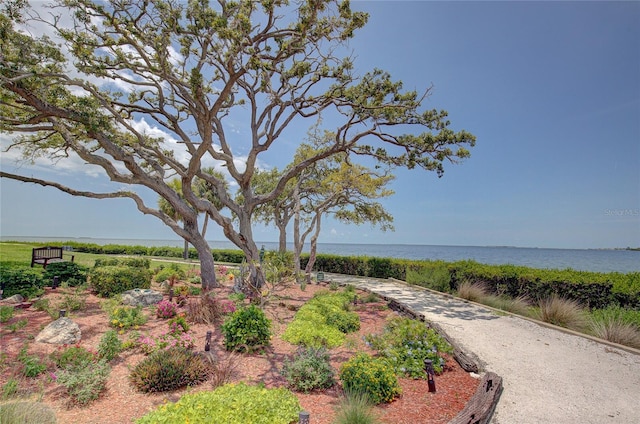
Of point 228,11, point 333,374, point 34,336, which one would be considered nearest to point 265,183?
point 228,11

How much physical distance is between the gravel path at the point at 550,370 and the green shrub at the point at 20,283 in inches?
454

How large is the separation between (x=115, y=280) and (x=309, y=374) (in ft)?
27.1

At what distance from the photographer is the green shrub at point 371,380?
13.9 feet

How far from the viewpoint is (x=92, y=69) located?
958cm

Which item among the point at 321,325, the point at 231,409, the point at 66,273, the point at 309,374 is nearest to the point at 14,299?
the point at 66,273

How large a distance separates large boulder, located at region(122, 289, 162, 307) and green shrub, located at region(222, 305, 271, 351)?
4.01 meters

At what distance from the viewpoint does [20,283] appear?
8766 mm

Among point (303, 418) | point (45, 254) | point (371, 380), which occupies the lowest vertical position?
point (371, 380)

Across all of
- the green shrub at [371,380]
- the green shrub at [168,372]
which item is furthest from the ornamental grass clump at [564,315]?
the green shrub at [168,372]

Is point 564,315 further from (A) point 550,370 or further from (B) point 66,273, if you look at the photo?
(B) point 66,273

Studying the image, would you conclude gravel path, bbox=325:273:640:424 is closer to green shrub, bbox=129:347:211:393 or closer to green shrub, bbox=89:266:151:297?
green shrub, bbox=129:347:211:393

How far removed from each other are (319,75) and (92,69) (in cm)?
731

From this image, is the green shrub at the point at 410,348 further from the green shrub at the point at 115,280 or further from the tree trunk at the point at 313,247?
the tree trunk at the point at 313,247

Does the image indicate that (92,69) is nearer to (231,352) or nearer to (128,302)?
(128,302)
